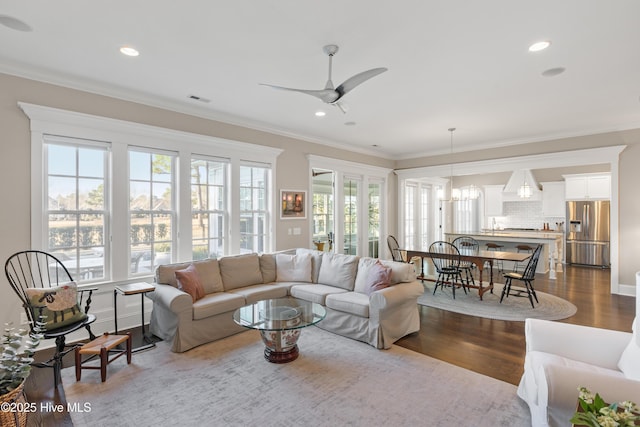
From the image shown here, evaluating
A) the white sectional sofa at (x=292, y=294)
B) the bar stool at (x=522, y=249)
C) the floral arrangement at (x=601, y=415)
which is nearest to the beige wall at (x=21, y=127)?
the white sectional sofa at (x=292, y=294)

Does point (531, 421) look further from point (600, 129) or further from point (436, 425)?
point (600, 129)

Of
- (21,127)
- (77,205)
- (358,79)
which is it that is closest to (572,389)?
(358,79)

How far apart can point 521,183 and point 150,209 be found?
9954mm

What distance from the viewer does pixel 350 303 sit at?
142 inches

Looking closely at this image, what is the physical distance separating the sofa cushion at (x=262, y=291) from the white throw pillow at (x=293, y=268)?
0.77ft

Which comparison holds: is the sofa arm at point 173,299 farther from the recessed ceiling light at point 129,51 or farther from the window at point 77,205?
the recessed ceiling light at point 129,51

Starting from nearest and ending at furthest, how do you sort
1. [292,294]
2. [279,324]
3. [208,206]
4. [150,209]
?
[279,324]
[150,209]
[292,294]
[208,206]

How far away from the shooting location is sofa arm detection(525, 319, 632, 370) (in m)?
2.08

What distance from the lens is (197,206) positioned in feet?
15.4

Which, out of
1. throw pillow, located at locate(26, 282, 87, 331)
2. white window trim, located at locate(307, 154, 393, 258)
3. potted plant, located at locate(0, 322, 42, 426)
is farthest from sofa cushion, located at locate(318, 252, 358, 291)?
potted plant, located at locate(0, 322, 42, 426)

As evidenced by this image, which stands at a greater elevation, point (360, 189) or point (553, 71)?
point (553, 71)

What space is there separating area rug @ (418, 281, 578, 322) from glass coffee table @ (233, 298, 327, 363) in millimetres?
2584

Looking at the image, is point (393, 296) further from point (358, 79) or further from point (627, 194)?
point (627, 194)

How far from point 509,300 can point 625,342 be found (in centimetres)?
326
